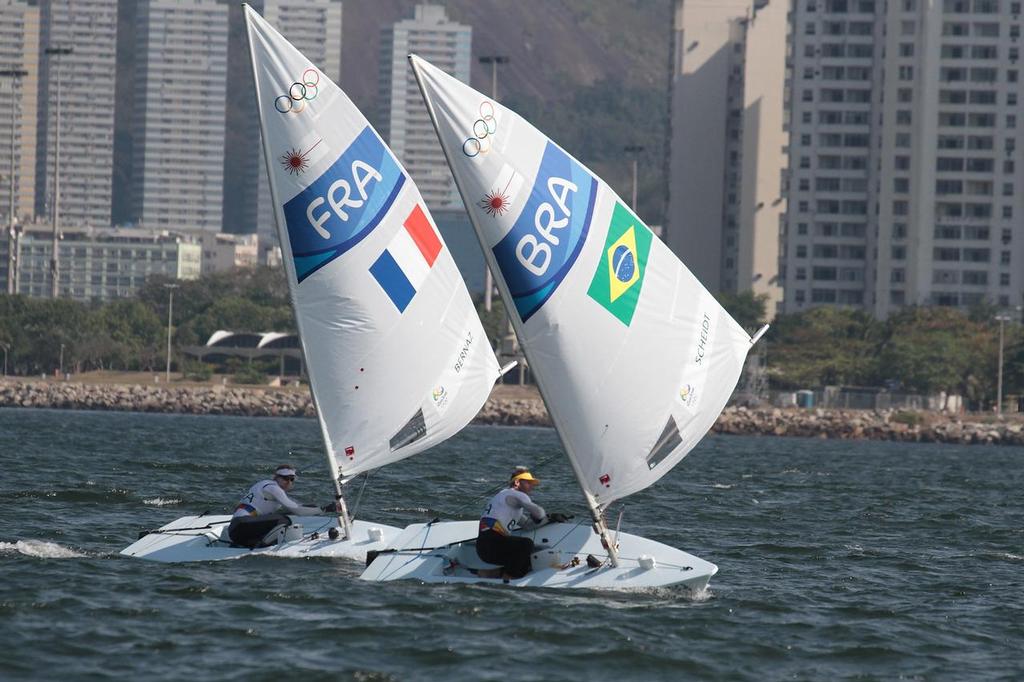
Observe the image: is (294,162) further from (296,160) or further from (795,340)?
(795,340)

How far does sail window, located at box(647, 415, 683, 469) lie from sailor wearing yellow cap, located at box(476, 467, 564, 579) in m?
1.55

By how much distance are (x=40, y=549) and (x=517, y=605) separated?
7920 mm

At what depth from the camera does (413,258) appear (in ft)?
84.6

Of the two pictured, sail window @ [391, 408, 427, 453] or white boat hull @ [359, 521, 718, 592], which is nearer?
white boat hull @ [359, 521, 718, 592]

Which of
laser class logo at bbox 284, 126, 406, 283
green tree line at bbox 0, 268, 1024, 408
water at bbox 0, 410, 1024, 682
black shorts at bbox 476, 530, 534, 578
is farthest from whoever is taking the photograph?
green tree line at bbox 0, 268, 1024, 408

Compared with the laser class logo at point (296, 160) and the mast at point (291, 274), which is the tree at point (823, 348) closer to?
the mast at point (291, 274)

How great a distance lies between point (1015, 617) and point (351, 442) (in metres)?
9.25

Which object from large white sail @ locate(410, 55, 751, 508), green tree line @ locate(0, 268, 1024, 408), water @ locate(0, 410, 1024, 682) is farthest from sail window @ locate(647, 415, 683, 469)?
green tree line @ locate(0, 268, 1024, 408)

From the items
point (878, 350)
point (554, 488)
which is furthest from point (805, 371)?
point (554, 488)

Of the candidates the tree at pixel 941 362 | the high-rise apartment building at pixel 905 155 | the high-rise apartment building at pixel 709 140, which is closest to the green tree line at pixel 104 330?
the tree at pixel 941 362

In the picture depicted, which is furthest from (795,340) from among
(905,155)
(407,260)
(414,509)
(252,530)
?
(252,530)

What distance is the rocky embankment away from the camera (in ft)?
324

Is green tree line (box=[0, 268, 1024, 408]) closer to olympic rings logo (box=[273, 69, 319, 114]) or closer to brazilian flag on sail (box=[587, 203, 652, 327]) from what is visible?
olympic rings logo (box=[273, 69, 319, 114])

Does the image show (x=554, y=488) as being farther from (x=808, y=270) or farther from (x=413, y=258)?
(x=808, y=270)
